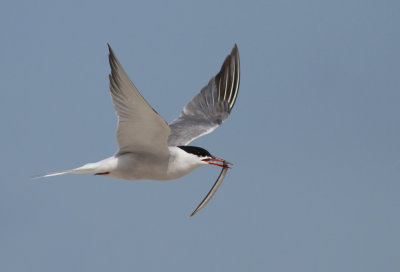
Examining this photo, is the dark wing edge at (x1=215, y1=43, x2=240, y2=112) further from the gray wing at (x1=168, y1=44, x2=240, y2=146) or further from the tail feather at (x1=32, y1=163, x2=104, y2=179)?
the tail feather at (x1=32, y1=163, x2=104, y2=179)

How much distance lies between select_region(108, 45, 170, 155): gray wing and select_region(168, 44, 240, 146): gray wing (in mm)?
1811

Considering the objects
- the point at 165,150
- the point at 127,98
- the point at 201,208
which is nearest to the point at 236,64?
the point at 201,208

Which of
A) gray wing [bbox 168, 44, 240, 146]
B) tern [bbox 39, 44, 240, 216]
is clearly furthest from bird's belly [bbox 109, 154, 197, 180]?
gray wing [bbox 168, 44, 240, 146]

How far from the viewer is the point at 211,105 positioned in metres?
11.1

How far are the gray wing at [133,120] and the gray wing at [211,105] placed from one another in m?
1.81

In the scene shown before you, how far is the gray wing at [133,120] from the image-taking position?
6809 mm

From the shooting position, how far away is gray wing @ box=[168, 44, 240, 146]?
10000mm

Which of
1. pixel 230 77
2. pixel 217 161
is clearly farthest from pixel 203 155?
pixel 230 77

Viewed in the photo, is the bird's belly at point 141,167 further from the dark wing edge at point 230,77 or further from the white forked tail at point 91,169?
the dark wing edge at point 230,77

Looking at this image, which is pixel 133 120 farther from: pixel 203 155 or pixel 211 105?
pixel 211 105

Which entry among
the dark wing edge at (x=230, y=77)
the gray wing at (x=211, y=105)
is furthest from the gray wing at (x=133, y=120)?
the dark wing edge at (x=230, y=77)

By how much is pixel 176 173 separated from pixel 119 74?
1.85 metres

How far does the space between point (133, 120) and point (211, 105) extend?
3.74 m

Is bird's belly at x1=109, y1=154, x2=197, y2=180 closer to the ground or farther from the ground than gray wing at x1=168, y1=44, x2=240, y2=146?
closer to the ground
